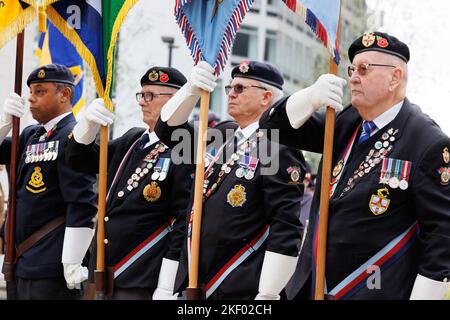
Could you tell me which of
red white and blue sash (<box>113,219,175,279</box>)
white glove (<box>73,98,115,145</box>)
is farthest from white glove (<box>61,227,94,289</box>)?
white glove (<box>73,98,115,145</box>)

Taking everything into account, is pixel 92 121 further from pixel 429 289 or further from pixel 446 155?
pixel 429 289

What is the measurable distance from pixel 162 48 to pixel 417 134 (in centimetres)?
2883

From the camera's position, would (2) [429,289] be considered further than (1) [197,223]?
No

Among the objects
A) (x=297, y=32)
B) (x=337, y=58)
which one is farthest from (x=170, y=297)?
(x=297, y=32)

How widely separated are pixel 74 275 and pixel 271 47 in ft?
134

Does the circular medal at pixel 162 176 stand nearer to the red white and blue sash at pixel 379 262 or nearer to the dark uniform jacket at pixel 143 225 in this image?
the dark uniform jacket at pixel 143 225

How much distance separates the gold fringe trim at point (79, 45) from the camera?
683 centimetres

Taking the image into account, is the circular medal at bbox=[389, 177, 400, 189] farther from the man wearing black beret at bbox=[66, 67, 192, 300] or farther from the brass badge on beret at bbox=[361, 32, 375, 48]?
the man wearing black beret at bbox=[66, 67, 192, 300]

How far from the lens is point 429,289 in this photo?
15.0 ft

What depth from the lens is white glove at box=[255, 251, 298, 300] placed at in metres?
5.56

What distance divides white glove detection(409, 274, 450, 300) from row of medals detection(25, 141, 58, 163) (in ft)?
11.7

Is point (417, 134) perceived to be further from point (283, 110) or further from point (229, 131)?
point (229, 131)

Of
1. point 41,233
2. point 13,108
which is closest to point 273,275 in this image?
point 41,233

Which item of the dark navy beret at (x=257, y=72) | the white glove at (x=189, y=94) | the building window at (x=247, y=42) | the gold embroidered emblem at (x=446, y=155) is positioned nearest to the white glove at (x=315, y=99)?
the gold embroidered emblem at (x=446, y=155)
